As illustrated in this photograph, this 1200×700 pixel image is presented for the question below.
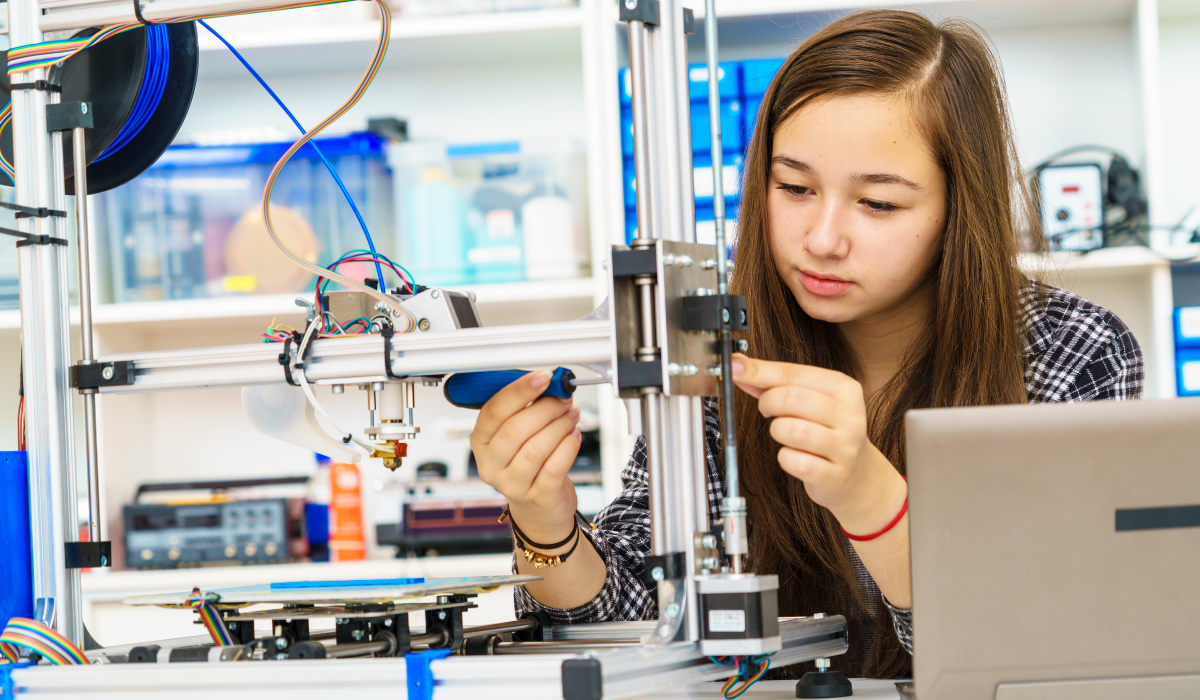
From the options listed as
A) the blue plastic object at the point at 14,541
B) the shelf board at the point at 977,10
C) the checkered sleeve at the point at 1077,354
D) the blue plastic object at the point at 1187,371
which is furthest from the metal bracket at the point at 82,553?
the blue plastic object at the point at 1187,371

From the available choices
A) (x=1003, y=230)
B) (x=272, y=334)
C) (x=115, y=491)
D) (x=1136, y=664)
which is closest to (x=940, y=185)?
(x=1003, y=230)

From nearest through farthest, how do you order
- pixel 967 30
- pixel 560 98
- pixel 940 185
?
pixel 940 185 < pixel 967 30 < pixel 560 98

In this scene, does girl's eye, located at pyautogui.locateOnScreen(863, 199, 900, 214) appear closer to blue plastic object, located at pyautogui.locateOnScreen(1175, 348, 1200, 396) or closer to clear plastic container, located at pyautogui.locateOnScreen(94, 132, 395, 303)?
blue plastic object, located at pyautogui.locateOnScreen(1175, 348, 1200, 396)

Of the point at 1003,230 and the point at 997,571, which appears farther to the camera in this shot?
the point at 1003,230

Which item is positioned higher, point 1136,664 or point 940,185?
point 940,185

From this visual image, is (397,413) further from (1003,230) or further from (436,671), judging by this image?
(1003,230)

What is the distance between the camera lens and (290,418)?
30.8 inches

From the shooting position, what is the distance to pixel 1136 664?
0.59 m

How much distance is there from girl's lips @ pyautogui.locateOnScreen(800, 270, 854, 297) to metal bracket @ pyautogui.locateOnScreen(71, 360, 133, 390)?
0.63 metres

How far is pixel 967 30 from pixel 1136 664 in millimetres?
807

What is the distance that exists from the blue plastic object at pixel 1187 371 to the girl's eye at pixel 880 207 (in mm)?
993

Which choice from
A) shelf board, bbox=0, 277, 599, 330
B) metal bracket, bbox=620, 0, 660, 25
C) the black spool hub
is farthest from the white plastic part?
shelf board, bbox=0, 277, 599, 330

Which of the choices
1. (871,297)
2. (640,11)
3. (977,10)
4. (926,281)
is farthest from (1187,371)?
(640,11)

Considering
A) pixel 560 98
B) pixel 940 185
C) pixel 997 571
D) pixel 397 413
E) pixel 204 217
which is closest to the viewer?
pixel 997 571
